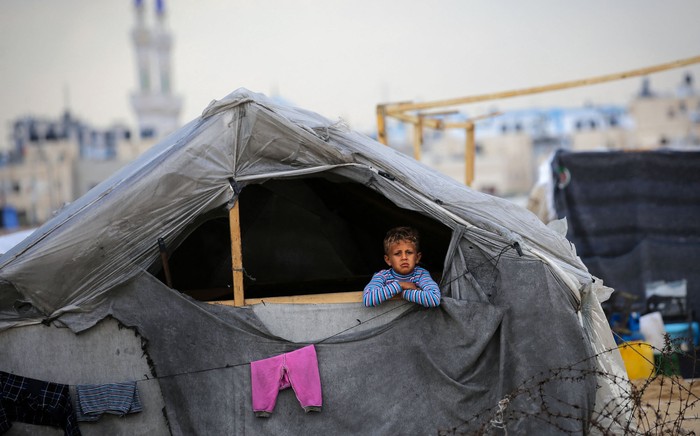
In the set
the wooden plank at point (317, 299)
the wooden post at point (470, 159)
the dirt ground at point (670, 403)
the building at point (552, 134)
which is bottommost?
the dirt ground at point (670, 403)

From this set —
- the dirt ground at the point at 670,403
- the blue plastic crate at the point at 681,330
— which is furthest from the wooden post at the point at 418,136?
the dirt ground at the point at 670,403

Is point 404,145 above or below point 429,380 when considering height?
above

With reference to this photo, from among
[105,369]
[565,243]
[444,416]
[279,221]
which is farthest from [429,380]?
[279,221]

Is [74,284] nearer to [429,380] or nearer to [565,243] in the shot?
[429,380]

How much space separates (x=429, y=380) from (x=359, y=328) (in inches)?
20.0

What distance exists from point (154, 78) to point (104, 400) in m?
54.6

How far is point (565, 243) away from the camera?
5.34 m

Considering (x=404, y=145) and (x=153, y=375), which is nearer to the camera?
(x=153, y=375)

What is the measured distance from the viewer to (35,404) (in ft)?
14.8

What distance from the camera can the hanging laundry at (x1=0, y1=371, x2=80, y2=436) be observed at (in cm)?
451

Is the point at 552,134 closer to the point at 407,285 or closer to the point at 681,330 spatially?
the point at 681,330

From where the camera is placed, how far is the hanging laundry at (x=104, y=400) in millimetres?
4578

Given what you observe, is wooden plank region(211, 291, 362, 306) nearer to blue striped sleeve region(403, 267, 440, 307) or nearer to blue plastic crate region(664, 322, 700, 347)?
blue striped sleeve region(403, 267, 440, 307)

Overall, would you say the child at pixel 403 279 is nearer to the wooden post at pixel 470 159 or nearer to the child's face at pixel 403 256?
the child's face at pixel 403 256
